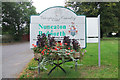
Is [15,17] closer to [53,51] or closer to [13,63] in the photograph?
[13,63]

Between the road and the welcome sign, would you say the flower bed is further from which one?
the road

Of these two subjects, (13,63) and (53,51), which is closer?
(53,51)

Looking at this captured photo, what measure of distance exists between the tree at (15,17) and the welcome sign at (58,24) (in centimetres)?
1956

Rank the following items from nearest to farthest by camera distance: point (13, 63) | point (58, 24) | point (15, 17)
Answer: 1. point (58, 24)
2. point (13, 63)
3. point (15, 17)

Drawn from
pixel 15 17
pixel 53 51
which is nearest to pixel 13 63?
pixel 53 51

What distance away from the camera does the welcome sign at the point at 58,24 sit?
18.9 feet

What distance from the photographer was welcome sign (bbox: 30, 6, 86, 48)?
5746mm

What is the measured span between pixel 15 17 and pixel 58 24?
2097cm

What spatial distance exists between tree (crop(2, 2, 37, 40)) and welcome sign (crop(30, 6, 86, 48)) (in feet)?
64.2

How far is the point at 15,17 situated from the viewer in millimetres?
24953

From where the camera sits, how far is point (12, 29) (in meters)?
25.5

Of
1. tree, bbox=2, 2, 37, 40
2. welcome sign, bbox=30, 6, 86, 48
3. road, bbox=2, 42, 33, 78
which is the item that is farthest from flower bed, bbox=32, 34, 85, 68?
tree, bbox=2, 2, 37, 40

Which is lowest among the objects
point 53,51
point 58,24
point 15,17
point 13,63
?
point 13,63

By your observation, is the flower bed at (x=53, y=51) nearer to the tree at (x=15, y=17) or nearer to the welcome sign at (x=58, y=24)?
the welcome sign at (x=58, y=24)
